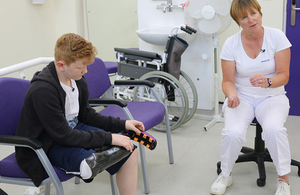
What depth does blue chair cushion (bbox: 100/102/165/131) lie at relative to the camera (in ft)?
6.30

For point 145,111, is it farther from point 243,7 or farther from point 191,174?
point 243,7

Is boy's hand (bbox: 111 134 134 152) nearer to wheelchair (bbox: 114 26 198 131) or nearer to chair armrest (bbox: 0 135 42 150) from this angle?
chair armrest (bbox: 0 135 42 150)

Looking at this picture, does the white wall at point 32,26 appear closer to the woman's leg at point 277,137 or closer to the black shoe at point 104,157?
the black shoe at point 104,157

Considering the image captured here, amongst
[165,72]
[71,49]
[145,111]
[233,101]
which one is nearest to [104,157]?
[71,49]

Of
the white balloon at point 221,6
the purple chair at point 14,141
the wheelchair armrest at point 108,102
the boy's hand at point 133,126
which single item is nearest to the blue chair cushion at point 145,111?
the wheelchair armrest at point 108,102

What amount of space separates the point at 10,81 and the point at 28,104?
23cm

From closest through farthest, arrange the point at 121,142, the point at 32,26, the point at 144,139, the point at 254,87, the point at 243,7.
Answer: the point at 121,142, the point at 144,139, the point at 243,7, the point at 254,87, the point at 32,26

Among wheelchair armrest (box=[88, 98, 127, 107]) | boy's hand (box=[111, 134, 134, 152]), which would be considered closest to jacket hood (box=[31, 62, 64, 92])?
boy's hand (box=[111, 134, 134, 152])

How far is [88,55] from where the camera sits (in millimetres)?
1346

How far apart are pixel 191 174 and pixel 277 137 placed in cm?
64

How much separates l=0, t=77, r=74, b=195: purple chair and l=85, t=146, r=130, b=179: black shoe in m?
0.13

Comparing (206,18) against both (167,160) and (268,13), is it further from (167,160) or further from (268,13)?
(167,160)

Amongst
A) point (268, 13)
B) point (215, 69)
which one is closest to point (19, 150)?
point (215, 69)

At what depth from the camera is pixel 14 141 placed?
49.3 inches
